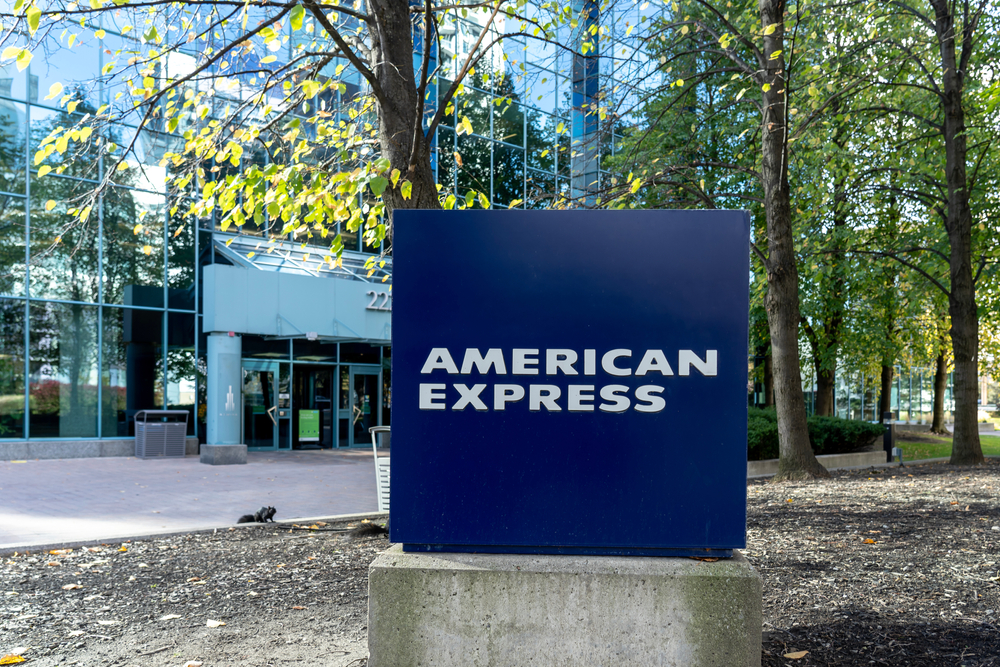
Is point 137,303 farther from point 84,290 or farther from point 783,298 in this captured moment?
point 783,298

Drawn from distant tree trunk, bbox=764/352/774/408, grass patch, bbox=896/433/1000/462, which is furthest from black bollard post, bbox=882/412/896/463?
distant tree trunk, bbox=764/352/774/408

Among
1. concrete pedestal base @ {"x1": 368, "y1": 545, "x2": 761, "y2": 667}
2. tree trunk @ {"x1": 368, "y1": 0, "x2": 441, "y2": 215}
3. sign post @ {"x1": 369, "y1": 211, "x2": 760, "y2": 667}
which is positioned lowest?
concrete pedestal base @ {"x1": 368, "y1": 545, "x2": 761, "y2": 667}

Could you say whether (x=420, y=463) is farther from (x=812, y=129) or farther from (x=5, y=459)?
(x=5, y=459)

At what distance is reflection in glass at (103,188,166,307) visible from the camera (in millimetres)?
18078

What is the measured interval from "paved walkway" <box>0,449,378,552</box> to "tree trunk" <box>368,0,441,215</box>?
159 inches

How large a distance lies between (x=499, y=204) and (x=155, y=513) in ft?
53.6

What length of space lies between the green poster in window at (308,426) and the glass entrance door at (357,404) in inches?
34.5

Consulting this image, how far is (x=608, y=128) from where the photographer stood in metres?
10.4

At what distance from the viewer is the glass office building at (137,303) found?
16.8 metres

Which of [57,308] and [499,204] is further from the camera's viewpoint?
[499,204]

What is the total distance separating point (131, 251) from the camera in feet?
60.5

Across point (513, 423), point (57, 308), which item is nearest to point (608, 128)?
point (513, 423)

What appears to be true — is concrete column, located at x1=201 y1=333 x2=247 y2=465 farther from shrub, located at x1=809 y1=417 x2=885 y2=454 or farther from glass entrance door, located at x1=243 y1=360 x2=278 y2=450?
shrub, located at x1=809 y1=417 x2=885 y2=454

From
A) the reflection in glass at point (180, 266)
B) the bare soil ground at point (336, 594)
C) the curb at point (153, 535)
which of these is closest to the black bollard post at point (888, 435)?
the bare soil ground at point (336, 594)
